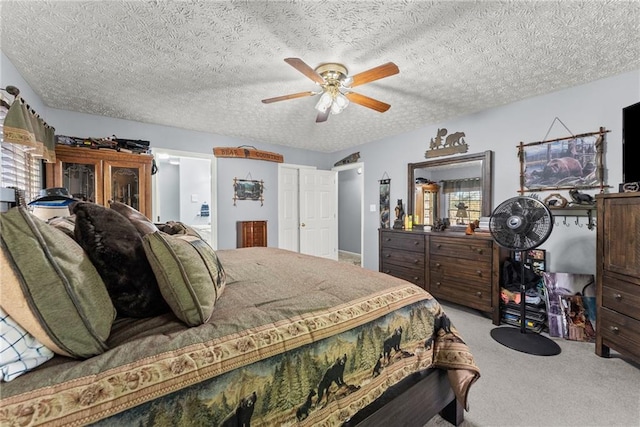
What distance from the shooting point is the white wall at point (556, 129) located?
2.31 metres

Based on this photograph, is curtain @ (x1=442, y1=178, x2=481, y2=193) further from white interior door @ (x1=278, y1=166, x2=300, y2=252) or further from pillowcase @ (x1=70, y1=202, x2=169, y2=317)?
pillowcase @ (x1=70, y1=202, x2=169, y2=317)

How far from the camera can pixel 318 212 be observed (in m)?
5.34

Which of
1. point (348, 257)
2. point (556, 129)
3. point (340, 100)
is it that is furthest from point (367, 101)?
point (348, 257)

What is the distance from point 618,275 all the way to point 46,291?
3.16 meters

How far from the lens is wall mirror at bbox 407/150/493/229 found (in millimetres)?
3180

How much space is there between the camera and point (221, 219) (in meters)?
4.37

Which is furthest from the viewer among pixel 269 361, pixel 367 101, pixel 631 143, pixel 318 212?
pixel 318 212

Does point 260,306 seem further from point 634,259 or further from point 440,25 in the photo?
point 634,259

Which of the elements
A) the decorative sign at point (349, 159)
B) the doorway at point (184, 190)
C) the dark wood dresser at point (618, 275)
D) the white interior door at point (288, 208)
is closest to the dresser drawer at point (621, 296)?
the dark wood dresser at point (618, 275)

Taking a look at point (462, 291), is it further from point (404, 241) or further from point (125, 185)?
point (125, 185)

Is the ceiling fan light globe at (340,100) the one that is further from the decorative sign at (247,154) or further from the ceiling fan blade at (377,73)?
the decorative sign at (247,154)

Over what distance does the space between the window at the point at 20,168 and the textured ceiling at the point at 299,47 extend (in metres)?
0.67

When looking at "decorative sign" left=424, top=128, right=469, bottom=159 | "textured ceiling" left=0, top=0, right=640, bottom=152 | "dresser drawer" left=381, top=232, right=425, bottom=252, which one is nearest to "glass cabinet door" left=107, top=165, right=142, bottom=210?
"textured ceiling" left=0, top=0, right=640, bottom=152

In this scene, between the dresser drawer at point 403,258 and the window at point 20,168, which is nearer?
the window at point 20,168
